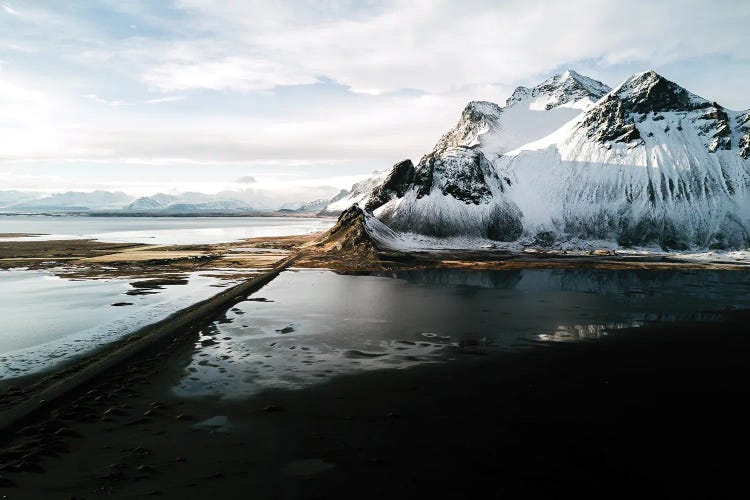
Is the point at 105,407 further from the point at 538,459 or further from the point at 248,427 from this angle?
the point at 538,459

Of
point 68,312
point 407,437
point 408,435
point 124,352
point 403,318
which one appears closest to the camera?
point 407,437

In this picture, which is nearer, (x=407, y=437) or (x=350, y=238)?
(x=407, y=437)

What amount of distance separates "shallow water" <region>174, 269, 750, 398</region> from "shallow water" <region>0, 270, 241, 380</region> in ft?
26.1

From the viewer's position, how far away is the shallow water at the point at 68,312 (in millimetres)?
33406

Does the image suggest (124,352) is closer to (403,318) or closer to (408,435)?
(408,435)

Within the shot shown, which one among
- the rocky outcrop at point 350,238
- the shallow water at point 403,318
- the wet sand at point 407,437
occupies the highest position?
the rocky outcrop at point 350,238

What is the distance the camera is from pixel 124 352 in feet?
107

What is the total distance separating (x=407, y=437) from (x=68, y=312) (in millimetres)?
42307

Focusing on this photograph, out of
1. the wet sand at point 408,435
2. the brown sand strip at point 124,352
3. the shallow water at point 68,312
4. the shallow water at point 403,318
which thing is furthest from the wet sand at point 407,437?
the shallow water at point 68,312

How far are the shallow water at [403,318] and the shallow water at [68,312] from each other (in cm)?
795

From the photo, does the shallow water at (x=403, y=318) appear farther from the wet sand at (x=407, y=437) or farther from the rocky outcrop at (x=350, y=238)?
the rocky outcrop at (x=350, y=238)

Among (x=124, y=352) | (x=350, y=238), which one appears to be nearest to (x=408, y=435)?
(x=124, y=352)

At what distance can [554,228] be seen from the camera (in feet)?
645

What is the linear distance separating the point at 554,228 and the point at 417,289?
476 feet
